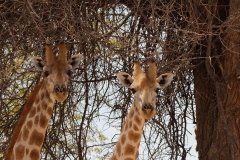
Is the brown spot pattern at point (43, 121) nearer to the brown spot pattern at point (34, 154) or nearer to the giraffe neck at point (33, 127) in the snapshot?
the giraffe neck at point (33, 127)

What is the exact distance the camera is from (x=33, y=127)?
7270mm

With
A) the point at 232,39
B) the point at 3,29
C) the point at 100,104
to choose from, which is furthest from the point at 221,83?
the point at 3,29

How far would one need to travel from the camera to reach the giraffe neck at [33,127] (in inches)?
281

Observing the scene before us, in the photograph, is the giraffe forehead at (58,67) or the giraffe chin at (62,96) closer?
the giraffe chin at (62,96)

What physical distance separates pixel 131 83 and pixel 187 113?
2.20 m

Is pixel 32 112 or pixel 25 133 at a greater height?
pixel 32 112

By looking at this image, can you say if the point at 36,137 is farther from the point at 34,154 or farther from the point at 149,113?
the point at 149,113

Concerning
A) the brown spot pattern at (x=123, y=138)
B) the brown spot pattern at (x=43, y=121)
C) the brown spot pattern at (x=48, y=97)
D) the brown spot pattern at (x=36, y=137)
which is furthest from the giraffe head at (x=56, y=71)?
the brown spot pattern at (x=123, y=138)

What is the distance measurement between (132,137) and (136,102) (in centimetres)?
38

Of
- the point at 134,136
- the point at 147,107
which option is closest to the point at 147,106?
the point at 147,107

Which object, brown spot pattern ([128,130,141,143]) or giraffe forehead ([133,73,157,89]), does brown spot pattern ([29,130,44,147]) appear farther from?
giraffe forehead ([133,73,157,89])

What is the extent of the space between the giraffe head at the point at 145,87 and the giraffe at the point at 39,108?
25.2 inches

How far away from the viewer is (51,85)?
7.06m

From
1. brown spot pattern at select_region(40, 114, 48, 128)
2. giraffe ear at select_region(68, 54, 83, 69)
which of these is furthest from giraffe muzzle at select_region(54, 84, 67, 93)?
giraffe ear at select_region(68, 54, 83, 69)
